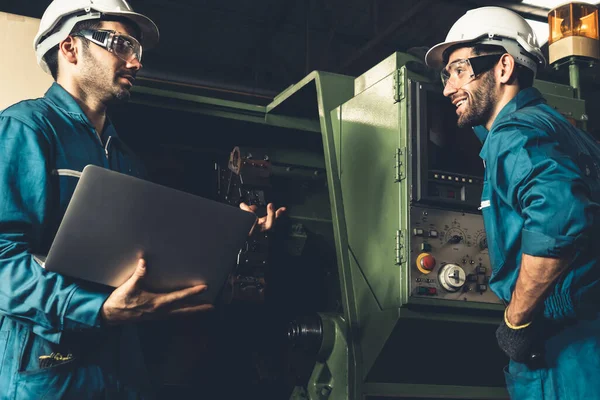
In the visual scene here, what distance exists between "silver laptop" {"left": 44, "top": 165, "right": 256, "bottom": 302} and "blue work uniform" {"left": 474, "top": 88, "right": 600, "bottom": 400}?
2.59ft

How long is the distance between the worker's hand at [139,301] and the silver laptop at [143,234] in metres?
0.04

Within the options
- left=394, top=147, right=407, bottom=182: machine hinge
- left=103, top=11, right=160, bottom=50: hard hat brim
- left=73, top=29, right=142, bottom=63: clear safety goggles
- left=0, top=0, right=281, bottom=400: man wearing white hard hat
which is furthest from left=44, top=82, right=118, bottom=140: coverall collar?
left=394, top=147, right=407, bottom=182: machine hinge

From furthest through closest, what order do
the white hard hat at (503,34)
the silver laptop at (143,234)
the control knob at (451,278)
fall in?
the control knob at (451,278)
the white hard hat at (503,34)
the silver laptop at (143,234)

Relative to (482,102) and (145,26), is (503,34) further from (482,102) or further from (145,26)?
(145,26)

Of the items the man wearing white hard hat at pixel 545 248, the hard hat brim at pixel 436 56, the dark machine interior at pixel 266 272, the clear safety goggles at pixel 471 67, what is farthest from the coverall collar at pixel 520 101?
the dark machine interior at pixel 266 272

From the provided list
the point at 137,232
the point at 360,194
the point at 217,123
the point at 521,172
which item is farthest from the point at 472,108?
the point at 217,123

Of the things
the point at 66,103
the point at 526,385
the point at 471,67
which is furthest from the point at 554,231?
the point at 66,103

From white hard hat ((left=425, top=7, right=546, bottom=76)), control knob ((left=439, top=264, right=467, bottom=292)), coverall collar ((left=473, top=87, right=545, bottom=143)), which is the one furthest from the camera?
control knob ((left=439, top=264, right=467, bottom=292))

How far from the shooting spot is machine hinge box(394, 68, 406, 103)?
273cm

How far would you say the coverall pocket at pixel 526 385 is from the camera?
1851 mm

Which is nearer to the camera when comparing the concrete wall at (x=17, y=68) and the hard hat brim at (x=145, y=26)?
the hard hat brim at (x=145, y=26)

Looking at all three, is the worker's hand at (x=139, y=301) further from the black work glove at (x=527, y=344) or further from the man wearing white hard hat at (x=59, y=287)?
the black work glove at (x=527, y=344)

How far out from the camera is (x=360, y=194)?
2.95m

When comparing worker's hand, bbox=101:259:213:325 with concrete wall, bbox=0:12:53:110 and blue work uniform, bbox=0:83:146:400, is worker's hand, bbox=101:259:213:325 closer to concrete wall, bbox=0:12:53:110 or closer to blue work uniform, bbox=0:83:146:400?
blue work uniform, bbox=0:83:146:400
